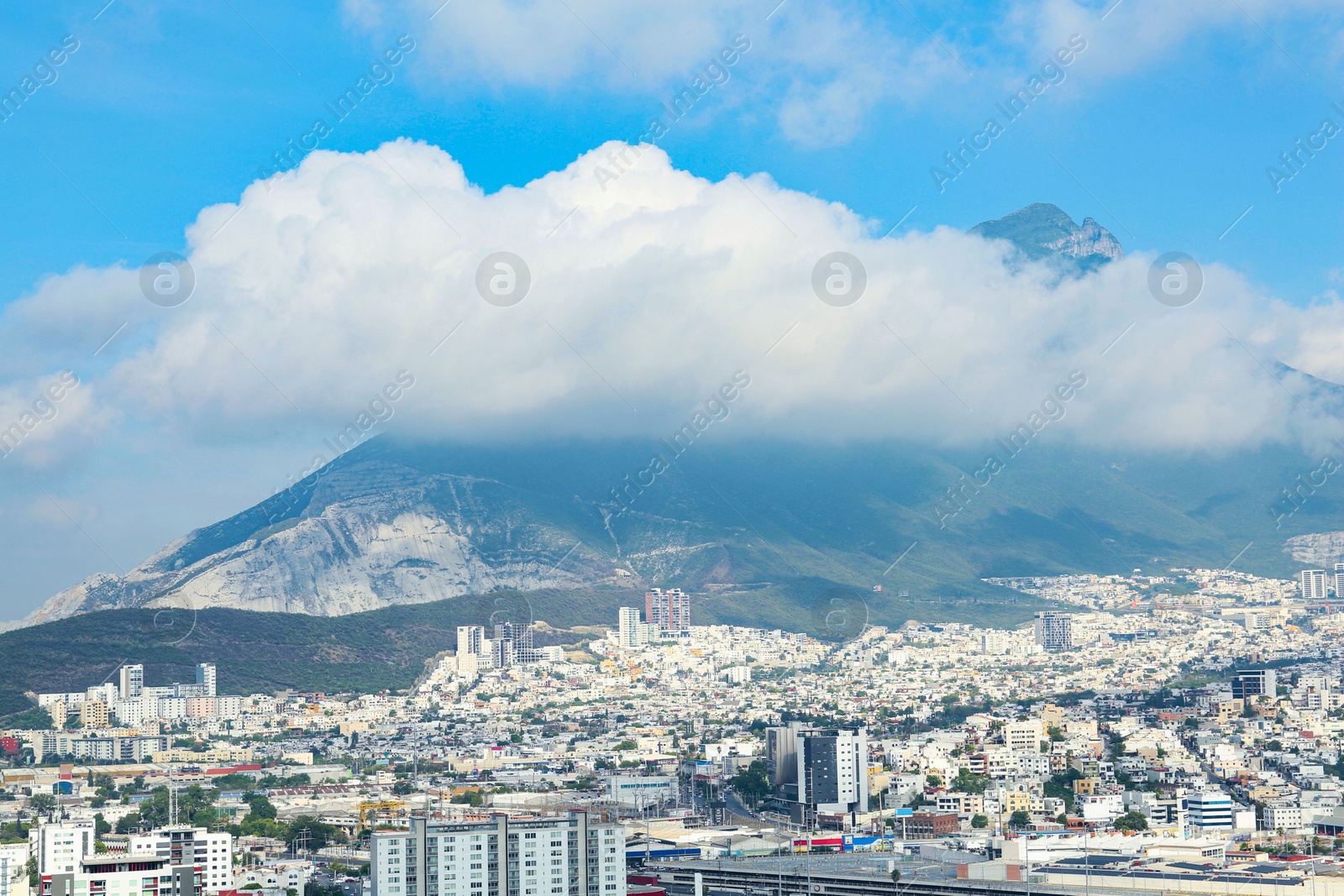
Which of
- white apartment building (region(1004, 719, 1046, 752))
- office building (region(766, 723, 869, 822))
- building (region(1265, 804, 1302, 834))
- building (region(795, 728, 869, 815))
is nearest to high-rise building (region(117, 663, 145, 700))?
office building (region(766, 723, 869, 822))

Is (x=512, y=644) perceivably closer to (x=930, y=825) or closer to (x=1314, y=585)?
(x=1314, y=585)

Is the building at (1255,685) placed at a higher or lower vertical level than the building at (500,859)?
higher

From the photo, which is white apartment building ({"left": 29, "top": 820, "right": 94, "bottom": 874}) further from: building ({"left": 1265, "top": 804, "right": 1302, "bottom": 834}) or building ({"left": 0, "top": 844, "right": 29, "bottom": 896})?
building ({"left": 1265, "top": 804, "right": 1302, "bottom": 834})

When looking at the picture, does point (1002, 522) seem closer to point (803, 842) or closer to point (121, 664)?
point (121, 664)

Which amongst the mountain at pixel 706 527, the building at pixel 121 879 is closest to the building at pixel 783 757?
the building at pixel 121 879

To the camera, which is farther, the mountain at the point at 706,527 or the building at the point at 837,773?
the mountain at the point at 706,527

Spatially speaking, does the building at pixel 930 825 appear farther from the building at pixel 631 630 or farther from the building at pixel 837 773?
the building at pixel 631 630
